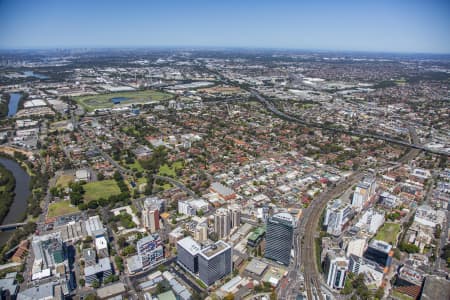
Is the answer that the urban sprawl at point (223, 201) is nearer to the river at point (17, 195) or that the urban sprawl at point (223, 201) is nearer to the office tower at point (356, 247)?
the office tower at point (356, 247)

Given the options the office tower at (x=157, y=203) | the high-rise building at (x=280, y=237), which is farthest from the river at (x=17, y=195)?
the high-rise building at (x=280, y=237)

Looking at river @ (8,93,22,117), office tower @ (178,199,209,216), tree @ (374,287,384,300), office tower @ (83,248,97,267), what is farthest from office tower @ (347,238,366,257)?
river @ (8,93,22,117)

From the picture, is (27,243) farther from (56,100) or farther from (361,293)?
(56,100)

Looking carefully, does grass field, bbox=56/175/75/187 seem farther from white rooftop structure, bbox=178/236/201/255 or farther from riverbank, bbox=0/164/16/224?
white rooftop structure, bbox=178/236/201/255

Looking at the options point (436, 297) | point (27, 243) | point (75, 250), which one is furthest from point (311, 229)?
point (27, 243)

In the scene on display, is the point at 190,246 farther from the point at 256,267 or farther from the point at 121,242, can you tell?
the point at 121,242

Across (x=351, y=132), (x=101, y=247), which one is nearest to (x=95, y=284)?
(x=101, y=247)

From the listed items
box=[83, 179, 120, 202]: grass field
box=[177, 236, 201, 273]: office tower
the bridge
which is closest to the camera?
box=[177, 236, 201, 273]: office tower
